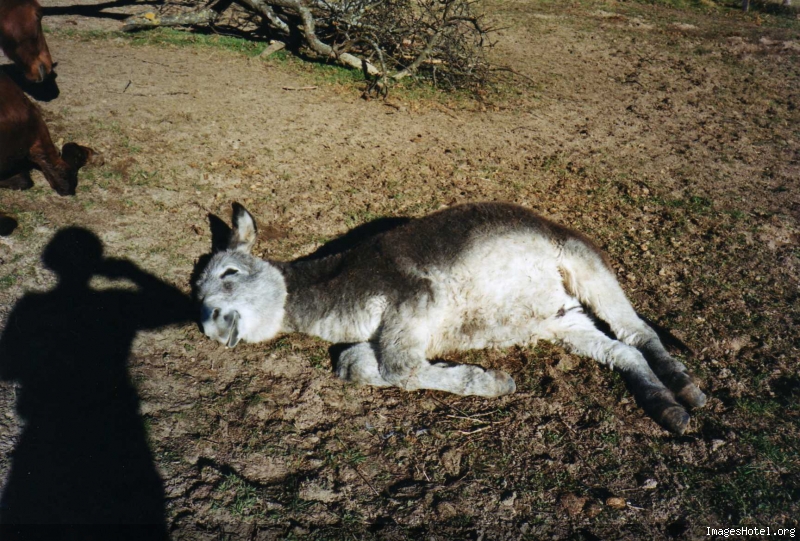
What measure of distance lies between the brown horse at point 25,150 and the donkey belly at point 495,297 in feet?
14.0

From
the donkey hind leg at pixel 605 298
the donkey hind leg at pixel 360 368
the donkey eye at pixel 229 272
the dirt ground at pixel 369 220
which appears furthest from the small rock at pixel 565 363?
the donkey eye at pixel 229 272

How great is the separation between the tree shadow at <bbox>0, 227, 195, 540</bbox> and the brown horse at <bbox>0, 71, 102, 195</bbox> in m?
0.82

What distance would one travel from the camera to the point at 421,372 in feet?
12.2

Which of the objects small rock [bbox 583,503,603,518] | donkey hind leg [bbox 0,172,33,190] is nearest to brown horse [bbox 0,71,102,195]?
→ donkey hind leg [bbox 0,172,33,190]

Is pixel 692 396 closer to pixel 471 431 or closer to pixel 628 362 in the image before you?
pixel 628 362

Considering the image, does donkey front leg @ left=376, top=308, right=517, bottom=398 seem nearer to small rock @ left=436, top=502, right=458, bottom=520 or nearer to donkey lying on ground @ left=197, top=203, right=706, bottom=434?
donkey lying on ground @ left=197, top=203, right=706, bottom=434

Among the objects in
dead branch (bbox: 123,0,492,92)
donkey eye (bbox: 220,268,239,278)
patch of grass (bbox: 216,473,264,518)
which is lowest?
patch of grass (bbox: 216,473,264,518)

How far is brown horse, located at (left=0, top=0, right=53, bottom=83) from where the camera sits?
6.77m

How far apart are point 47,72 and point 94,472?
6.19 m

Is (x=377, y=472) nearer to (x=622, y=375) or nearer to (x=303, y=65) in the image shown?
(x=622, y=375)

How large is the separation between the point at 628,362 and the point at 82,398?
154 inches

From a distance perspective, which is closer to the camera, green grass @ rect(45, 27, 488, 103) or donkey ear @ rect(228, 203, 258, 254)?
donkey ear @ rect(228, 203, 258, 254)

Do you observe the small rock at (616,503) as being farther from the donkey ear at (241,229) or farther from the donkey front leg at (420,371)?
the donkey ear at (241,229)

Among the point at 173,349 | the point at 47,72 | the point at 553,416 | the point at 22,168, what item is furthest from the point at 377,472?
the point at 47,72
